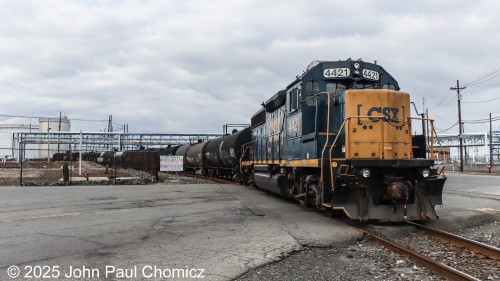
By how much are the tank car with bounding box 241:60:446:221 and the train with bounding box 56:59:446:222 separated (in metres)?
0.02

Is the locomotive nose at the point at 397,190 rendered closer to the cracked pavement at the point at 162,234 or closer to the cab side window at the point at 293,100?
the cracked pavement at the point at 162,234

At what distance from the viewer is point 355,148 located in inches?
363

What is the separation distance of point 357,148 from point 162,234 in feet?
15.0

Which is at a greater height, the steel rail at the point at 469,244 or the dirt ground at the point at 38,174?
the dirt ground at the point at 38,174

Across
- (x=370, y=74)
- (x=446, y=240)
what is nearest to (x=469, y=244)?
(x=446, y=240)

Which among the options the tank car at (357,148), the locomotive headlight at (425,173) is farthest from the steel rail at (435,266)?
the locomotive headlight at (425,173)

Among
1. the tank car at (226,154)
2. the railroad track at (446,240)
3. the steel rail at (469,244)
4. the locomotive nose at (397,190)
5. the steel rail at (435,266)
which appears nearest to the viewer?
the steel rail at (435,266)

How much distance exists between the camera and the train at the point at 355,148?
870cm

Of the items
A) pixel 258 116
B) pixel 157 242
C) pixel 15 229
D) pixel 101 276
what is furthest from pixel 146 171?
pixel 101 276

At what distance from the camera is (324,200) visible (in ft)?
30.4

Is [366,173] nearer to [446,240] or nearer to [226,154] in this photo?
[446,240]

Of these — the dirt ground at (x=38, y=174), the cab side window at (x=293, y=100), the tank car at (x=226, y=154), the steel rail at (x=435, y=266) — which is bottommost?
the steel rail at (x=435, y=266)

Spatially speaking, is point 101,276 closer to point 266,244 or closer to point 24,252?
point 24,252

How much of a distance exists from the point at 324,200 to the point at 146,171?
79.7 ft
